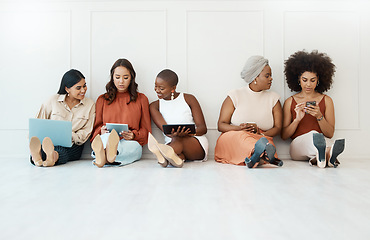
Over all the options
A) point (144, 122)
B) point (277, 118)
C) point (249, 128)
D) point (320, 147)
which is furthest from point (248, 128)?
point (144, 122)

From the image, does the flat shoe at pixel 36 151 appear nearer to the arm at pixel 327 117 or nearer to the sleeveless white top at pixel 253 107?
the sleeveless white top at pixel 253 107

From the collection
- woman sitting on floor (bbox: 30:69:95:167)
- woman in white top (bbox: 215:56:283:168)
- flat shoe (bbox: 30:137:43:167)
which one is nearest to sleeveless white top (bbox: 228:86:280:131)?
woman in white top (bbox: 215:56:283:168)

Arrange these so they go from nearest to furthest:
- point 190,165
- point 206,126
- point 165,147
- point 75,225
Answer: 1. point 75,225
2. point 165,147
3. point 190,165
4. point 206,126

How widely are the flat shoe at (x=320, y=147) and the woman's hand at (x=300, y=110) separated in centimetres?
61

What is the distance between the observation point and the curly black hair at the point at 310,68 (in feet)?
12.3

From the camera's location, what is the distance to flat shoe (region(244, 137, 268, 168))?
2871 mm

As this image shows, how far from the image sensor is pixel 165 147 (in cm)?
295

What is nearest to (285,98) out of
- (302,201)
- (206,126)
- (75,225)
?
(206,126)

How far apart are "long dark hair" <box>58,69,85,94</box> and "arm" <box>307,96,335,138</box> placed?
243 cm

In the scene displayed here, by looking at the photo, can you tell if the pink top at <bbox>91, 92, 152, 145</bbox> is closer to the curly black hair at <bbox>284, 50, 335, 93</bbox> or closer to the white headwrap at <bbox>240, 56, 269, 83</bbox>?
the white headwrap at <bbox>240, 56, 269, 83</bbox>

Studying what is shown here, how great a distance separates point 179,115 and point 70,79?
123 cm

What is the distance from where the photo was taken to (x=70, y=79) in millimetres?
3711
